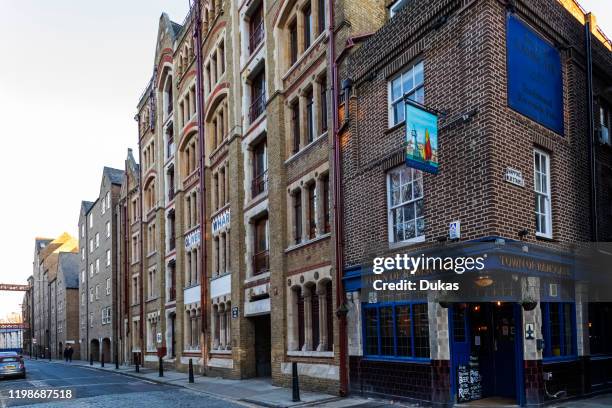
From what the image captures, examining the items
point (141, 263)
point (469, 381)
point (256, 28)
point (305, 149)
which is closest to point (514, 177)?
point (469, 381)

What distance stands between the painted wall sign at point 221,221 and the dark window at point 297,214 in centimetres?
602

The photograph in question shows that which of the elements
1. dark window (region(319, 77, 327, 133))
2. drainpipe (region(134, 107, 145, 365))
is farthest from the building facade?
dark window (region(319, 77, 327, 133))

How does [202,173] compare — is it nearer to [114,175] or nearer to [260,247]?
[260,247]

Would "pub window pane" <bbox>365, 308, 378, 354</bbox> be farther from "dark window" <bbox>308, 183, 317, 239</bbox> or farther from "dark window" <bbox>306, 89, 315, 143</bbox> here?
"dark window" <bbox>306, 89, 315, 143</bbox>

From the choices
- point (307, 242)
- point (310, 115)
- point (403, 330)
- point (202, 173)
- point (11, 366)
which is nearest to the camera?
point (403, 330)

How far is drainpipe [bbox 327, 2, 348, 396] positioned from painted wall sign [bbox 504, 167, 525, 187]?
551 centimetres

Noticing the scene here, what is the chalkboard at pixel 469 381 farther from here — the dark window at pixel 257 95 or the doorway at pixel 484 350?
the dark window at pixel 257 95

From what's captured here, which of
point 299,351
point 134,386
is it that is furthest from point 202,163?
point 299,351

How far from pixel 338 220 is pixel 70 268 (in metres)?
62.4

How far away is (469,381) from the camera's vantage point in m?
12.8

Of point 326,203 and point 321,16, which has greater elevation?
point 321,16

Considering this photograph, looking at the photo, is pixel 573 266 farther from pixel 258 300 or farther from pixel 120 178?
pixel 120 178

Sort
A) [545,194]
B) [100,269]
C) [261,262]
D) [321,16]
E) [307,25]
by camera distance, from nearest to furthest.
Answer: [545,194], [321,16], [307,25], [261,262], [100,269]

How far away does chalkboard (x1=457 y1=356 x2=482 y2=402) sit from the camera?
12586 mm
